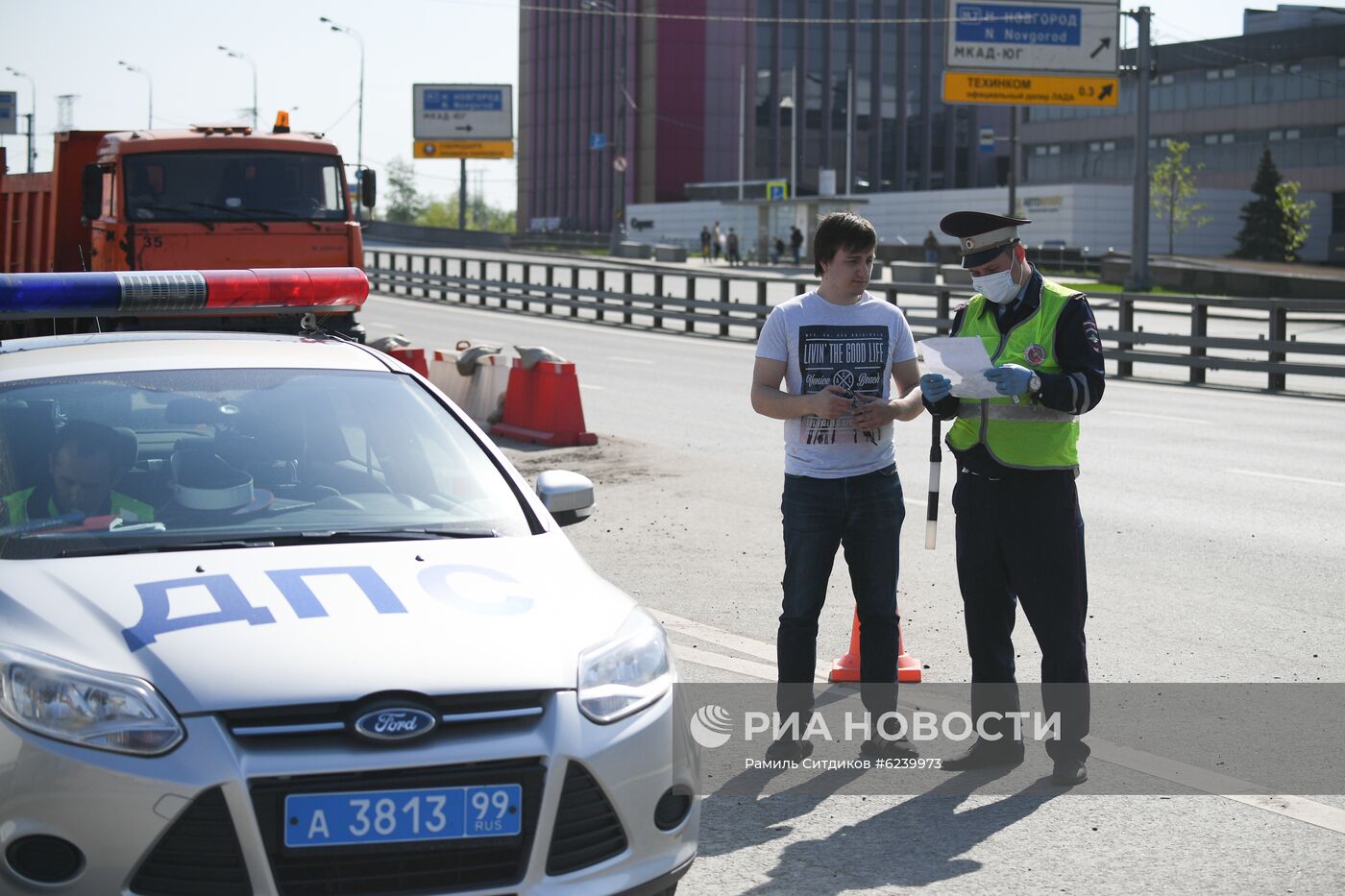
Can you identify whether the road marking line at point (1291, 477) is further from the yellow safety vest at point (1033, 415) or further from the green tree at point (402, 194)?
the green tree at point (402, 194)

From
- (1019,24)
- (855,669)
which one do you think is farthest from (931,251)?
(855,669)

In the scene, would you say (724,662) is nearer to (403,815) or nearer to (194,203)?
(403,815)

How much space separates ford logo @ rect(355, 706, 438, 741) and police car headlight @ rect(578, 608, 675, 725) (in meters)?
0.35

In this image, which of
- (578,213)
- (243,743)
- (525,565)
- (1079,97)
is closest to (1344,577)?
(525,565)

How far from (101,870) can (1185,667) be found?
4.82 m

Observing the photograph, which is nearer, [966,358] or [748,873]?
[748,873]

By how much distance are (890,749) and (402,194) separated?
16525cm

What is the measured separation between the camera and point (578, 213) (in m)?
116

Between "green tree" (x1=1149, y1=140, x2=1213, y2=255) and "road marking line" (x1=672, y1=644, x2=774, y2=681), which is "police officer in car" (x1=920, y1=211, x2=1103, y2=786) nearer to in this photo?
"road marking line" (x1=672, y1=644, x2=774, y2=681)

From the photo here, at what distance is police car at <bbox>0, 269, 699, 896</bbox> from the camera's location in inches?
129

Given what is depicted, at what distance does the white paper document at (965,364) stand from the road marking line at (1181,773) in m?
1.31

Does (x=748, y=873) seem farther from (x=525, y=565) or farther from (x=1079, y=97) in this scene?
(x=1079, y=97)

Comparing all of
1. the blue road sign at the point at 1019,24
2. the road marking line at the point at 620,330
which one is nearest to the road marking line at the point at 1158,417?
the road marking line at the point at 620,330

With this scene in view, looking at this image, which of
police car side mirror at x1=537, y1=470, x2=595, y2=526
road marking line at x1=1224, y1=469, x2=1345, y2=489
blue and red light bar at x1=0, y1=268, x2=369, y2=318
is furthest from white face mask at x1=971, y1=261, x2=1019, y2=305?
road marking line at x1=1224, y1=469, x2=1345, y2=489
